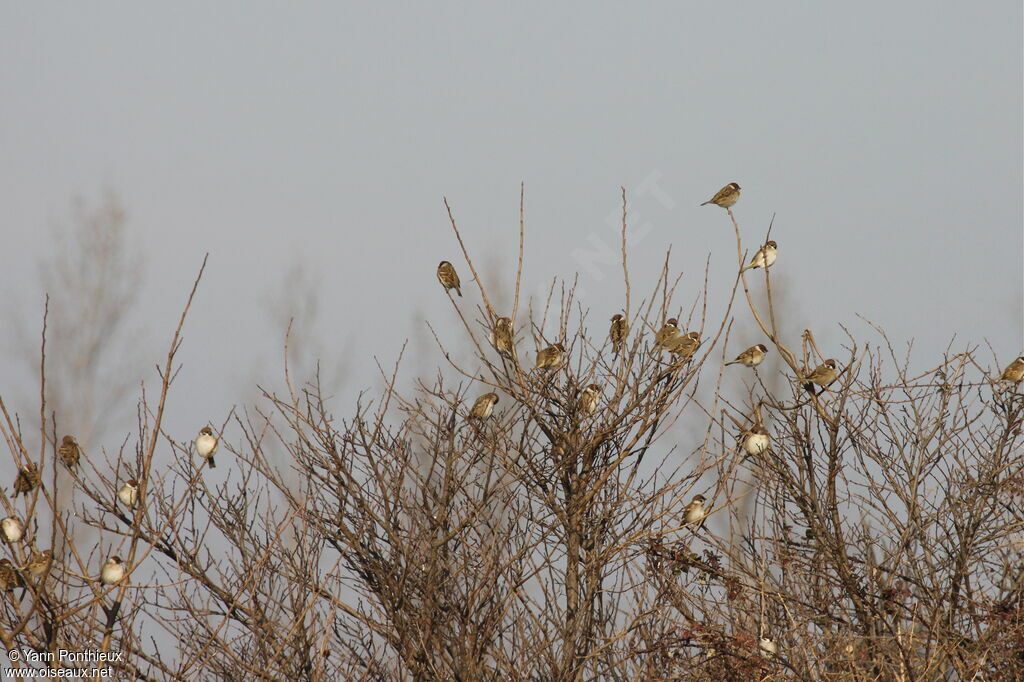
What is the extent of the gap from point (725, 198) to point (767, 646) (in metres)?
3.14

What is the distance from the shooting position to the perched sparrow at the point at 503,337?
653cm

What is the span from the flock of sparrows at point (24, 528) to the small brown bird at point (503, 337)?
1.90 m

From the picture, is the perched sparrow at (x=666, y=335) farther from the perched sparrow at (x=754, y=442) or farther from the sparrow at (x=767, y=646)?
the sparrow at (x=767, y=646)

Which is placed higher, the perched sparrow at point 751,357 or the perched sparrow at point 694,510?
the perched sparrow at point 751,357

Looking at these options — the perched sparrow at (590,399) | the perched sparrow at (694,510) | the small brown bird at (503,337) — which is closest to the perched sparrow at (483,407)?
the small brown bird at (503,337)

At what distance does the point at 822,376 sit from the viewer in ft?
23.8

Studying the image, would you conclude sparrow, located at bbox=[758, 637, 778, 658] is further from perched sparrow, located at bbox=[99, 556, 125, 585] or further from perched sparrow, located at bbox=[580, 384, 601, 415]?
perched sparrow, located at bbox=[99, 556, 125, 585]

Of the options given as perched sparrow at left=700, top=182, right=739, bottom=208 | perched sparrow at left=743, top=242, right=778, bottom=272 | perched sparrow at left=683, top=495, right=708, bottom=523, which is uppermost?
perched sparrow at left=700, top=182, right=739, bottom=208

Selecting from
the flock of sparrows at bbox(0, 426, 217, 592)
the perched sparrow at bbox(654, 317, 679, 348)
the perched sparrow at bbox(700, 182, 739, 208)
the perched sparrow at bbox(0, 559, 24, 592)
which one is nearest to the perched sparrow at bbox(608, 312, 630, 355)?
the perched sparrow at bbox(654, 317, 679, 348)

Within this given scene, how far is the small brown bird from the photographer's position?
6531mm

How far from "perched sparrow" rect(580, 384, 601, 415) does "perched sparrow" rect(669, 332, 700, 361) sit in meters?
0.54

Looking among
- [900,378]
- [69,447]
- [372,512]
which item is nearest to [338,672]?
[372,512]

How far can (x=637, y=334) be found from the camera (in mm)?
6535

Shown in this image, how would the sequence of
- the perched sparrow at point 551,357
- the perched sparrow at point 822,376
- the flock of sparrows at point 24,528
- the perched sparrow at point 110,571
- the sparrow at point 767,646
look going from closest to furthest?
the flock of sparrows at point 24,528
the perched sparrow at point 110,571
the sparrow at point 767,646
the perched sparrow at point 551,357
the perched sparrow at point 822,376
